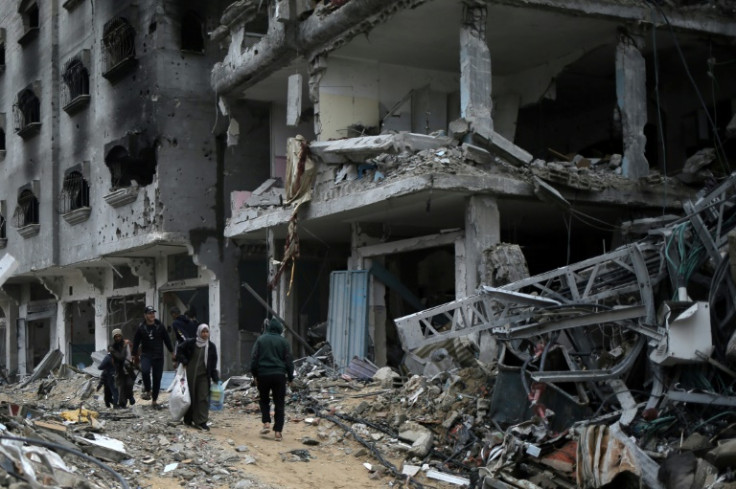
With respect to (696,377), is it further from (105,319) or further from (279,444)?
(105,319)

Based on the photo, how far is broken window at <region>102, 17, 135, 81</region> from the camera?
21.0m

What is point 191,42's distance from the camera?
2086cm

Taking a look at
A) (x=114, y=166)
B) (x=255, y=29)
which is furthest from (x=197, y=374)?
(x=114, y=166)

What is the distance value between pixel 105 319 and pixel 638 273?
17539 mm

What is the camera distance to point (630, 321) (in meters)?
10.3

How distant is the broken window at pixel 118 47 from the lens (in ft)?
69.0

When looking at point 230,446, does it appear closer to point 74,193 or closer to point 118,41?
point 118,41

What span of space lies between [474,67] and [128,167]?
32.0 feet

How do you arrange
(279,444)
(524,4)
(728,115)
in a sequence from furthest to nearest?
(728,115), (524,4), (279,444)

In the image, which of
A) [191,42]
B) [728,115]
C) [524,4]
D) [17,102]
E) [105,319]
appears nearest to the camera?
[524,4]

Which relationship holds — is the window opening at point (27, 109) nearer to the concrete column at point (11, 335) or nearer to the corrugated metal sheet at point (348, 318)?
the concrete column at point (11, 335)

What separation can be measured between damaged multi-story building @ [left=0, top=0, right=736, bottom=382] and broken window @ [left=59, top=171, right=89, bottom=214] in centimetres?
8

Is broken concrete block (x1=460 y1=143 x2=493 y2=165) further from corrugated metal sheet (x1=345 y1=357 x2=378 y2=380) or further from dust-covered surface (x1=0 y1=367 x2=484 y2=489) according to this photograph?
corrugated metal sheet (x1=345 y1=357 x2=378 y2=380)

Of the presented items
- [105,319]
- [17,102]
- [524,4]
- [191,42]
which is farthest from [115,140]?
[524,4]
